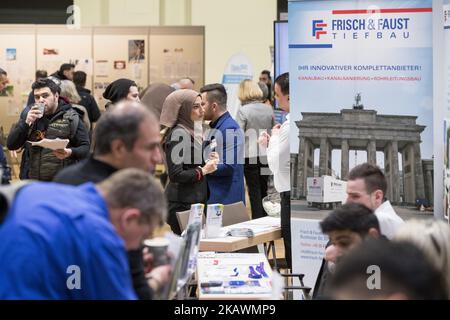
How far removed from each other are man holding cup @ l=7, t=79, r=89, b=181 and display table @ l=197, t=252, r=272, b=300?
1.54m

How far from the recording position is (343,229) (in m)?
3.52

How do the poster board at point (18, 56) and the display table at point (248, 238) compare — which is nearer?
the display table at point (248, 238)

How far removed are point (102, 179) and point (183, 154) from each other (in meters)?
3.00

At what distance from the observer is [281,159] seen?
6.14m

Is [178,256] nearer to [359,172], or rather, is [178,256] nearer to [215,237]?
[359,172]

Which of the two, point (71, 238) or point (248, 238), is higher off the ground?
point (71, 238)

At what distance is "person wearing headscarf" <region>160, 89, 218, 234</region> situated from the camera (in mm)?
5840

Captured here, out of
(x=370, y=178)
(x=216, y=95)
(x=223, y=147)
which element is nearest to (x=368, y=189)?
(x=370, y=178)

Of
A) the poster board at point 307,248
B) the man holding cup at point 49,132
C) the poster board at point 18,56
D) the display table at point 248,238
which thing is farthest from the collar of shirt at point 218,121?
the poster board at point 18,56

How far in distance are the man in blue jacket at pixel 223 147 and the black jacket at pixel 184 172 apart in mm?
365

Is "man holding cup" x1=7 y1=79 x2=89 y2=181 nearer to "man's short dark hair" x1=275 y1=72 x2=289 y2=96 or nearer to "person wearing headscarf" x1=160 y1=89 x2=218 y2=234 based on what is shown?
"person wearing headscarf" x1=160 y1=89 x2=218 y2=234

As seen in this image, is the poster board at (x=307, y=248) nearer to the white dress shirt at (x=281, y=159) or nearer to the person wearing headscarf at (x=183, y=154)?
the white dress shirt at (x=281, y=159)

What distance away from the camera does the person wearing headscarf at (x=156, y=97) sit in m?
6.82

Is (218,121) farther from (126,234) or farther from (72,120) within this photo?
(126,234)
